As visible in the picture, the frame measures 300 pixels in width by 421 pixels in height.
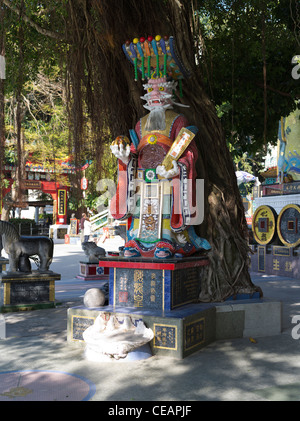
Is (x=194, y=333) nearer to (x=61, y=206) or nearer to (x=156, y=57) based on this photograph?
(x=156, y=57)

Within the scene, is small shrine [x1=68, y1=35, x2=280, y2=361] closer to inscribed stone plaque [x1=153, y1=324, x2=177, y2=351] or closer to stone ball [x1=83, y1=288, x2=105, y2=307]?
inscribed stone plaque [x1=153, y1=324, x2=177, y2=351]

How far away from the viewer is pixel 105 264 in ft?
17.6

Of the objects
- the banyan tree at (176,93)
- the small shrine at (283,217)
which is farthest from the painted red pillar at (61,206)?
the banyan tree at (176,93)

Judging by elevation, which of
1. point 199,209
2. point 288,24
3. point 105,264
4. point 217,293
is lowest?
point 217,293

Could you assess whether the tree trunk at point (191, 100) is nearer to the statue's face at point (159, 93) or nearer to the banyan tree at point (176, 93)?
the banyan tree at point (176, 93)

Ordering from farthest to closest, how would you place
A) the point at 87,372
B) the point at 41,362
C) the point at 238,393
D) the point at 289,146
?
the point at 289,146 < the point at 41,362 < the point at 87,372 < the point at 238,393

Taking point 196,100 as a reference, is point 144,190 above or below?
below

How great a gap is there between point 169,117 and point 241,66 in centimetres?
274

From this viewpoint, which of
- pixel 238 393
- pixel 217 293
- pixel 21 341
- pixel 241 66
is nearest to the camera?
pixel 238 393

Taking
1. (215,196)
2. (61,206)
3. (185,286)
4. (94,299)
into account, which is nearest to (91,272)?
(215,196)

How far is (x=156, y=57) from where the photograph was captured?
18.2ft

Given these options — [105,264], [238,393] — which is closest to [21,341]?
[105,264]

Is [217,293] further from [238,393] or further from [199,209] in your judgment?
[238,393]

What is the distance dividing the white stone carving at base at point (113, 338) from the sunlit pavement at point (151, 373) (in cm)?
11
